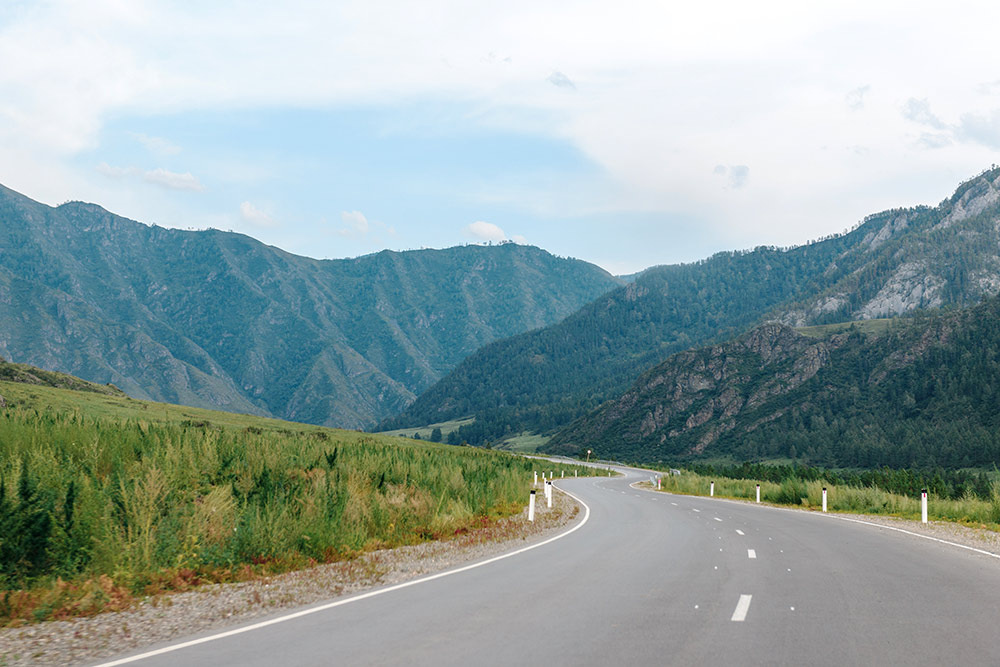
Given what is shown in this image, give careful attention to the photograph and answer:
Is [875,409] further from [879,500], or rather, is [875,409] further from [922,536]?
[922,536]

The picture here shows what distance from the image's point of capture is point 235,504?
1466cm

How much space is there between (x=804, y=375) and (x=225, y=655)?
202619 mm

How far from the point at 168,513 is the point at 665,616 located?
327 inches

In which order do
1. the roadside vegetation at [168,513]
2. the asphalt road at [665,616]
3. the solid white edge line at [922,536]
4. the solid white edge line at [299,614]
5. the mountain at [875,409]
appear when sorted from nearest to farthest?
the asphalt road at [665,616], the solid white edge line at [299,614], the roadside vegetation at [168,513], the solid white edge line at [922,536], the mountain at [875,409]

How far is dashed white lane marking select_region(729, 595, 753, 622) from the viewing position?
368 inches

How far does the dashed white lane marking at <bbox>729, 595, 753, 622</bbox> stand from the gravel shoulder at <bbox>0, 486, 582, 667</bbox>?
16.7ft

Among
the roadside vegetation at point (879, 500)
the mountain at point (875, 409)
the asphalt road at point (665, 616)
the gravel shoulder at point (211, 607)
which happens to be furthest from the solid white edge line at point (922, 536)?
the mountain at point (875, 409)

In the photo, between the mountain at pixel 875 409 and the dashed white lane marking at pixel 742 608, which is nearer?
the dashed white lane marking at pixel 742 608

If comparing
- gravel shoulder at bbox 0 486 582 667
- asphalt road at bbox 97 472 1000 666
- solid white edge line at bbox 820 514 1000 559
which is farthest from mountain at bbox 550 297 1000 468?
gravel shoulder at bbox 0 486 582 667

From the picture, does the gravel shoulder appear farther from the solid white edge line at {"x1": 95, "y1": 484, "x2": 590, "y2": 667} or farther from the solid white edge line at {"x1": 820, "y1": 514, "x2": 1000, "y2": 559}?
the solid white edge line at {"x1": 820, "y1": 514, "x2": 1000, "y2": 559}

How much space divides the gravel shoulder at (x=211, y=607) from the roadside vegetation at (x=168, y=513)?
54cm

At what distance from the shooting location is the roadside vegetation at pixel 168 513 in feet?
36.5

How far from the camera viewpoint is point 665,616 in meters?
9.48

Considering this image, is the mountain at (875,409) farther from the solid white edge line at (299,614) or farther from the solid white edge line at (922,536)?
the solid white edge line at (299,614)
